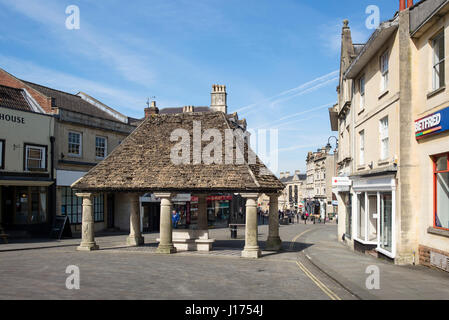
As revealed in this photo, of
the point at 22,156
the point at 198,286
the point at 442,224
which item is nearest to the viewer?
the point at 198,286

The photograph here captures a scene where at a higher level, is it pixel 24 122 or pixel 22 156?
pixel 24 122

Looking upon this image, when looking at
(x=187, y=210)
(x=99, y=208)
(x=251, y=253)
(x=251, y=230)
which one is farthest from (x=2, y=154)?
(x=187, y=210)

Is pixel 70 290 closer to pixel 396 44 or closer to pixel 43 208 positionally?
pixel 396 44

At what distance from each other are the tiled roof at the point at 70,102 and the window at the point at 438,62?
25.0m

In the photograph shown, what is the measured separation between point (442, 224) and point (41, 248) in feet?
58.9

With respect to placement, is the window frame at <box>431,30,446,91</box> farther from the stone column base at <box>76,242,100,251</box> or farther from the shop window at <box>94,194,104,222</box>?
the shop window at <box>94,194,104,222</box>

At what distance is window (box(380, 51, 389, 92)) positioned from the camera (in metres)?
A: 17.4

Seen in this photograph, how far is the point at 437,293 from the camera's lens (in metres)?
10.5

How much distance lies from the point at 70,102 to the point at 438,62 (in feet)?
95.0

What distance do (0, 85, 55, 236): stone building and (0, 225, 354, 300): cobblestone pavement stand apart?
7.71 m

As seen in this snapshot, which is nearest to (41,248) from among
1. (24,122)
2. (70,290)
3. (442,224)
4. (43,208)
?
(43,208)

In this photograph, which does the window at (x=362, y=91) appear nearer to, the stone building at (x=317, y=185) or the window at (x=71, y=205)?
the window at (x=71, y=205)

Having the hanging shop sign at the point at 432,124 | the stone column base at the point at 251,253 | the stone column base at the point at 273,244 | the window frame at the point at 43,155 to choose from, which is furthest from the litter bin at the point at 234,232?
the hanging shop sign at the point at 432,124

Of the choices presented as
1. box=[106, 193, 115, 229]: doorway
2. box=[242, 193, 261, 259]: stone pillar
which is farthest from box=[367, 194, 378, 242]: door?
box=[106, 193, 115, 229]: doorway
